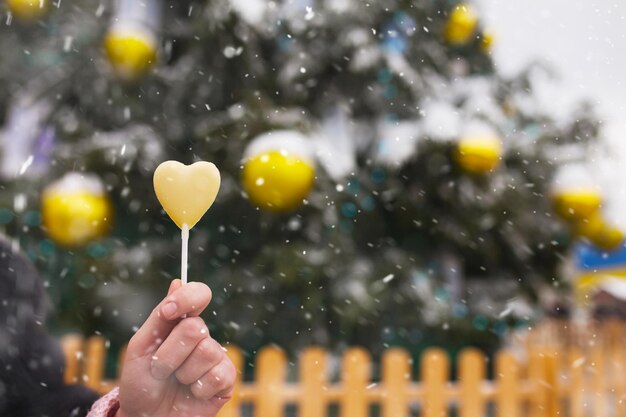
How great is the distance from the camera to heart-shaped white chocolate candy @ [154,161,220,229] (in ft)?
3.46

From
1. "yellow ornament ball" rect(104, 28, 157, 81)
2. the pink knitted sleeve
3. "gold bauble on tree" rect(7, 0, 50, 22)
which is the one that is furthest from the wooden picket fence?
the pink knitted sleeve

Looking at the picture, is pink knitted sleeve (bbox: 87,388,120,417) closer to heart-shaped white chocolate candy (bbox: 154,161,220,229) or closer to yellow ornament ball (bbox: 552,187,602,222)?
heart-shaped white chocolate candy (bbox: 154,161,220,229)

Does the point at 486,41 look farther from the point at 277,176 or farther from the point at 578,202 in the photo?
the point at 277,176

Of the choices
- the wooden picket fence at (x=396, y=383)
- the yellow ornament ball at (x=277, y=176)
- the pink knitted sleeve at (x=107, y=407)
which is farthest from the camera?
the wooden picket fence at (x=396, y=383)

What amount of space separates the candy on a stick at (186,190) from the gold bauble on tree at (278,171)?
1240mm

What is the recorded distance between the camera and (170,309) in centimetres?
96

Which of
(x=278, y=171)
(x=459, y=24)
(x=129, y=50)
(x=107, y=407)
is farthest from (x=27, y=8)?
(x=107, y=407)

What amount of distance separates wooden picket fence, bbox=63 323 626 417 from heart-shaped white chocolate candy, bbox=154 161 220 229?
200cm

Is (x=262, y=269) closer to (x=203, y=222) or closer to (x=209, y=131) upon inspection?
(x=203, y=222)

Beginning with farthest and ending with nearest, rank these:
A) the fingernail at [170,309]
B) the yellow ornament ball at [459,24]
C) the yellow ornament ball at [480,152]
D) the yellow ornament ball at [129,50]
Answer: the yellow ornament ball at [459,24], the yellow ornament ball at [480,152], the yellow ornament ball at [129,50], the fingernail at [170,309]

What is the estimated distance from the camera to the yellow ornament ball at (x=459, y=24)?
2.98m

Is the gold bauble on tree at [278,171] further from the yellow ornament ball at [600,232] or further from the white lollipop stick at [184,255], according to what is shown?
the yellow ornament ball at [600,232]

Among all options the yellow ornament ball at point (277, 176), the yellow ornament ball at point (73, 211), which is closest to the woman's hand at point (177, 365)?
the yellow ornament ball at point (277, 176)

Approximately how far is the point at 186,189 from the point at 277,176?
4.17ft
